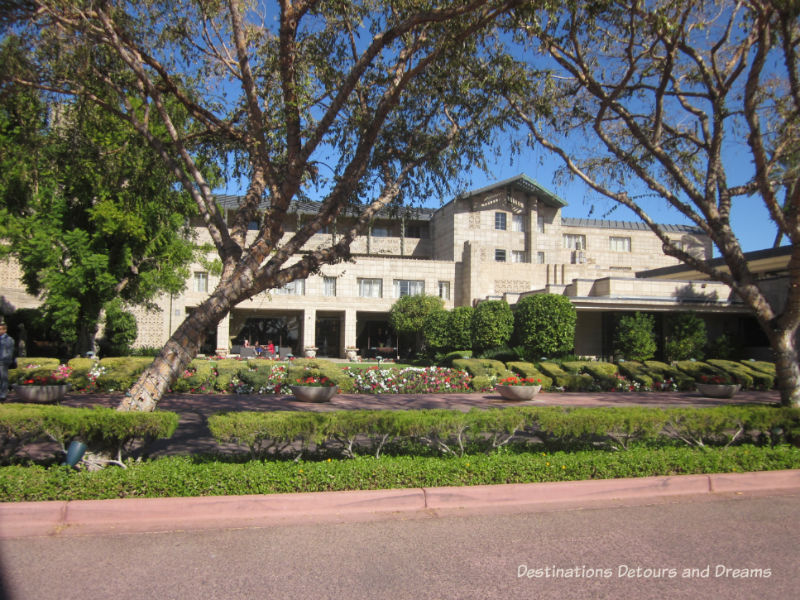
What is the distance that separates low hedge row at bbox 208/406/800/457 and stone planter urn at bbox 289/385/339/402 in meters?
5.33

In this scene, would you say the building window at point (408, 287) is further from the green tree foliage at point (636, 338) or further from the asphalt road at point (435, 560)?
the asphalt road at point (435, 560)

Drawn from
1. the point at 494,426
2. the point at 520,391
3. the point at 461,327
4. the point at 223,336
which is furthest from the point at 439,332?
the point at 494,426

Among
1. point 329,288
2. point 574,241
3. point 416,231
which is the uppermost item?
point 416,231

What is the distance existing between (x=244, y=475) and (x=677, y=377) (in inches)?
699

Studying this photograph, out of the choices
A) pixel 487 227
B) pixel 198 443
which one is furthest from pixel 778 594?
pixel 487 227

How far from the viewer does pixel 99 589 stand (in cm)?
393

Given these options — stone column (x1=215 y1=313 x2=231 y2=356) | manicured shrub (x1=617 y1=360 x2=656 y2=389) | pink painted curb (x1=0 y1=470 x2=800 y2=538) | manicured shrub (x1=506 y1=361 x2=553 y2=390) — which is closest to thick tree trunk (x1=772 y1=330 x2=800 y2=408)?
pink painted curb (x1=0 y1=470 x2=800 y2=538)

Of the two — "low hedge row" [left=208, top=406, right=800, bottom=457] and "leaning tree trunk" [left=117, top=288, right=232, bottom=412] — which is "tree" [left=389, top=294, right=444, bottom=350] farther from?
"leaning tree trunk" [left=117, top=288, right=232, bottom=412]

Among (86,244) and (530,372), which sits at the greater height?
(86,244)

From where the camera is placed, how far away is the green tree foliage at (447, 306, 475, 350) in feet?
93.3

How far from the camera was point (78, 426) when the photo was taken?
5.92 metres

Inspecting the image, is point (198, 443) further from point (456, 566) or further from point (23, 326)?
point (23, 326)

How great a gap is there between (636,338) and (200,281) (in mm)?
26153

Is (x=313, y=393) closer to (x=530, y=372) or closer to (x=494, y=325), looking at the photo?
(x=530, y=372)
